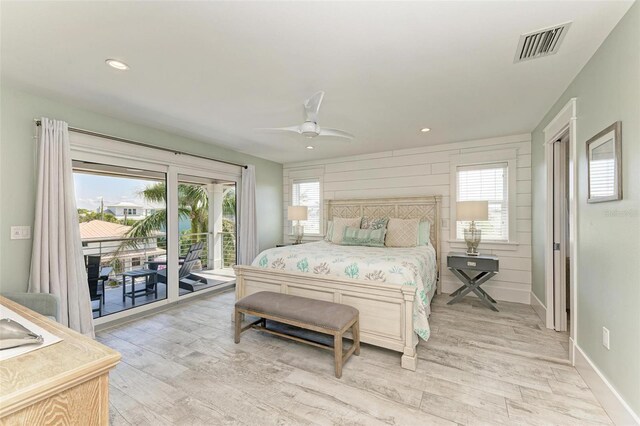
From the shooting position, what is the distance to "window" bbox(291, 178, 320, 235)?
5906mm

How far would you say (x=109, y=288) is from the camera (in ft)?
11.7

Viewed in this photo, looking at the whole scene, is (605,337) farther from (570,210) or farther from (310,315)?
(310,315)

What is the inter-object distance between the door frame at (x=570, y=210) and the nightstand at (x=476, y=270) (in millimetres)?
599

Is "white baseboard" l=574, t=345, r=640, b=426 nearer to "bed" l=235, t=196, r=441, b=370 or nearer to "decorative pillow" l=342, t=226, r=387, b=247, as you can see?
"bed" l=235, t=196, r=441, b=370

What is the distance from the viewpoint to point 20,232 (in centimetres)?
264

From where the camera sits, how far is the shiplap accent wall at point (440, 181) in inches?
161

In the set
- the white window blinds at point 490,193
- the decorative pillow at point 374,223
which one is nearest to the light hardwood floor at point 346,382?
the white window blinds at point 490,193

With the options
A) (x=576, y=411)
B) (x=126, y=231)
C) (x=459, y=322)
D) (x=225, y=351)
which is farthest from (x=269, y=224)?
(x=576, y=411)

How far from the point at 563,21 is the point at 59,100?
14.0 feet

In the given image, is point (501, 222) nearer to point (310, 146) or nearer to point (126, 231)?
point (310, 146)

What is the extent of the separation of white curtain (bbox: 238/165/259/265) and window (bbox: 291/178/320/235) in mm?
1204

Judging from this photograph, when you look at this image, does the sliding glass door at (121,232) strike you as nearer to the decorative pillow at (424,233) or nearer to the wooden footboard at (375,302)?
the wooden footboard at (375,302)

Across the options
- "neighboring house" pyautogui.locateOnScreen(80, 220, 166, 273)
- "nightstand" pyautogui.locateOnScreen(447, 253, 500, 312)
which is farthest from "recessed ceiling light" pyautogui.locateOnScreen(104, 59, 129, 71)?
"nightstand" pyautogui.locateOnScreen(447, 253, 500, 312)

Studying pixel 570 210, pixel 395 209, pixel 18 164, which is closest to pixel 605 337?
pixel 570 210
